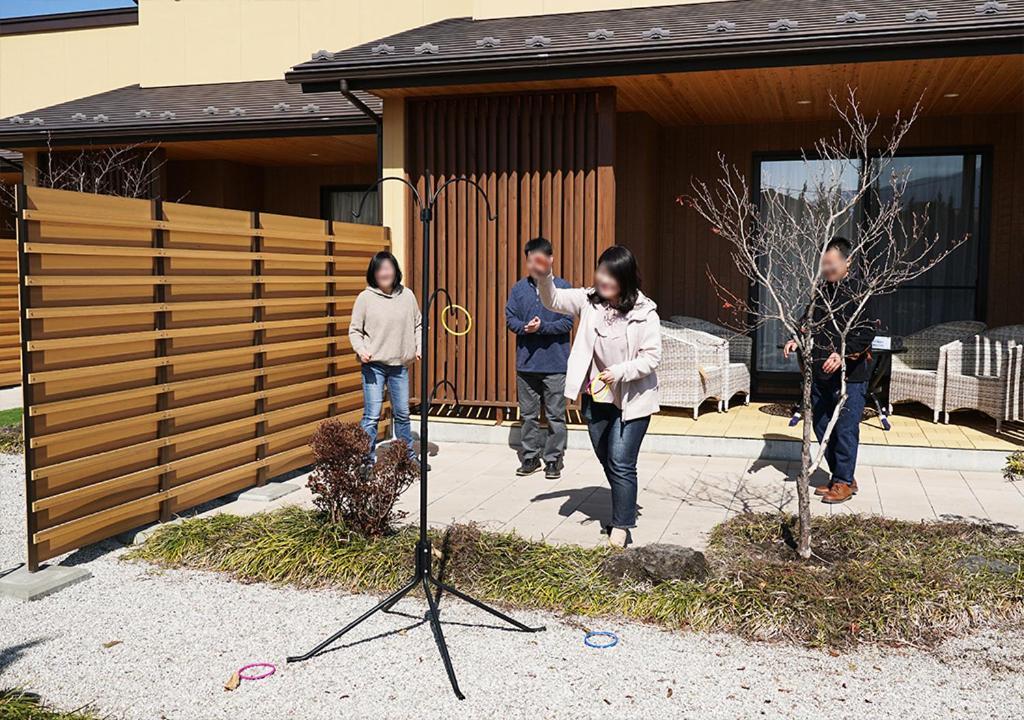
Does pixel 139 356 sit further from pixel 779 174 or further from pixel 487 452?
pixel 779 174

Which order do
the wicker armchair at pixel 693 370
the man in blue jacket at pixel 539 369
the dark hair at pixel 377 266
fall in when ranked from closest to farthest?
the dark hair at pixel 377 266, the man in blue jacket at pixel 539 369, the wicker armchair at pixel 693 370

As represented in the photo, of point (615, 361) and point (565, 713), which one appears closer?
point (565, 713)

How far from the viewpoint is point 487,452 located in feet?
28.1

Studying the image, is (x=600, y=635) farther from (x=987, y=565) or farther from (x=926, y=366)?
(x=926, y=366)

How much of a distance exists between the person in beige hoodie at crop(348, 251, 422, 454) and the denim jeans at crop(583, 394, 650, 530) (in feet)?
7.20

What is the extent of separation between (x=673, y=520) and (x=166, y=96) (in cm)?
1013

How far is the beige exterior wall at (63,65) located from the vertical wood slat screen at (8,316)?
3525mm

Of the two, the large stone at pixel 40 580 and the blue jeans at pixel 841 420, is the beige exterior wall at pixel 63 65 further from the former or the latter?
the blue jeans at pixel 841 420

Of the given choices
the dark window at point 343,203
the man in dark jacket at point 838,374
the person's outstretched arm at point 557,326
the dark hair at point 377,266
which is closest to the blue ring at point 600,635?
the man in dark jacket at point 838,374

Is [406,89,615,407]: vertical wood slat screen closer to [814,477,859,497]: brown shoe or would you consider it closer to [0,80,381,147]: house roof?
[0,80,381,147]: house roof

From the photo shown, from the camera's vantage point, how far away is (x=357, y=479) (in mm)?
5375

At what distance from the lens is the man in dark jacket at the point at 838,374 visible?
6227 millimetres

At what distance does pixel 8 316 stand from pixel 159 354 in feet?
28.1

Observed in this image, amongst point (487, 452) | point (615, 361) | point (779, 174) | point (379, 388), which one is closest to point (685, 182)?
point (779, 174)
